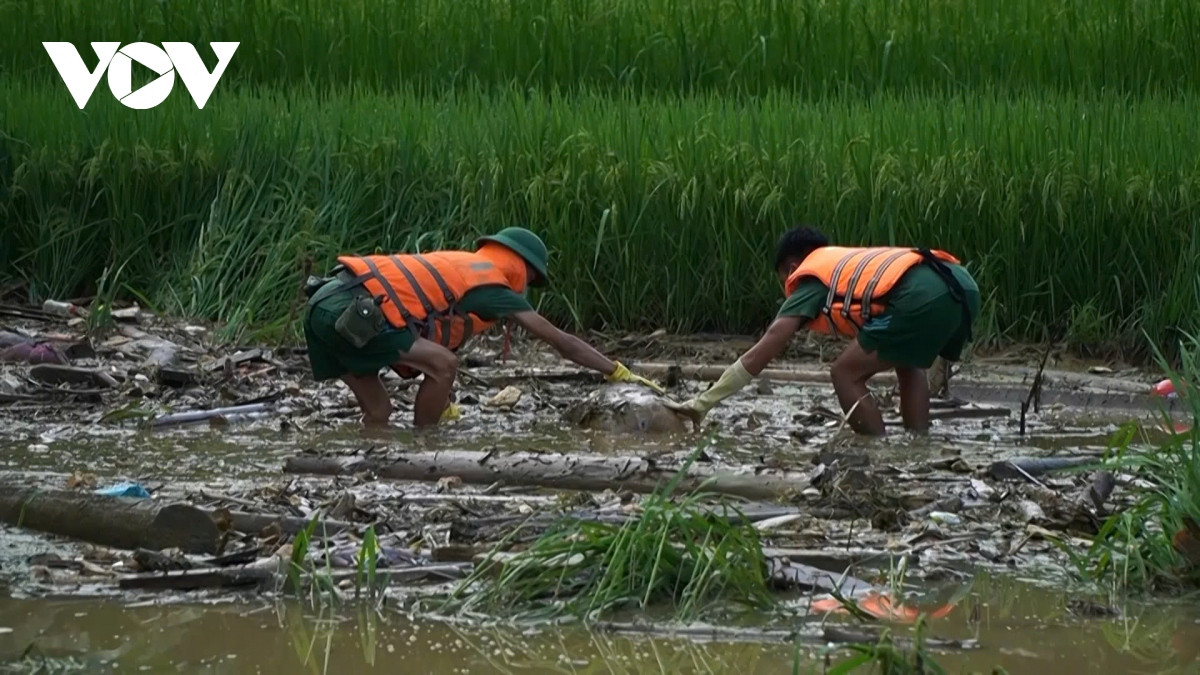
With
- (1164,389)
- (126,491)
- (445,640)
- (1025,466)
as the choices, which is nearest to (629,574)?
(445,640)

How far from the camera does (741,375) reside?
23.0ft

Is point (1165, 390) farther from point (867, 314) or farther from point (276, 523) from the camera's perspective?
point (276, 523)

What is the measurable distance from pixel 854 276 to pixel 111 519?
3.37 meters

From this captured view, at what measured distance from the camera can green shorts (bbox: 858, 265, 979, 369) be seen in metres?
7.13

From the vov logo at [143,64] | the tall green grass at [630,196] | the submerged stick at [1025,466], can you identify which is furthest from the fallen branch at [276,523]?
the vov logo at [143,64]

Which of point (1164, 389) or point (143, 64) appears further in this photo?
point (143, 64)

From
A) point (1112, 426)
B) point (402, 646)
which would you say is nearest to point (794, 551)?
point (402, 646)

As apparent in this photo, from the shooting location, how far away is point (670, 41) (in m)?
12.4

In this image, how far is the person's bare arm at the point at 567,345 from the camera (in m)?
7.20

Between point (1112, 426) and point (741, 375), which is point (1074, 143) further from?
point (741, 375)

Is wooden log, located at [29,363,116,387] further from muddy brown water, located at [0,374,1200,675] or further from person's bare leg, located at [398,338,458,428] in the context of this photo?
muddy brown water, located at [0,374,1200,675]

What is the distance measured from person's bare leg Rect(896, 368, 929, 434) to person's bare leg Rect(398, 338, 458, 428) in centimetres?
187

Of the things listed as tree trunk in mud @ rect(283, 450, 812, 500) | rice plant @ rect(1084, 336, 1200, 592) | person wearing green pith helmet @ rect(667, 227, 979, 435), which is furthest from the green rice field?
rice plant @ rect(1084, 336, 1200, 592)

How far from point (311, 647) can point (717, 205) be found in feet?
18.2
